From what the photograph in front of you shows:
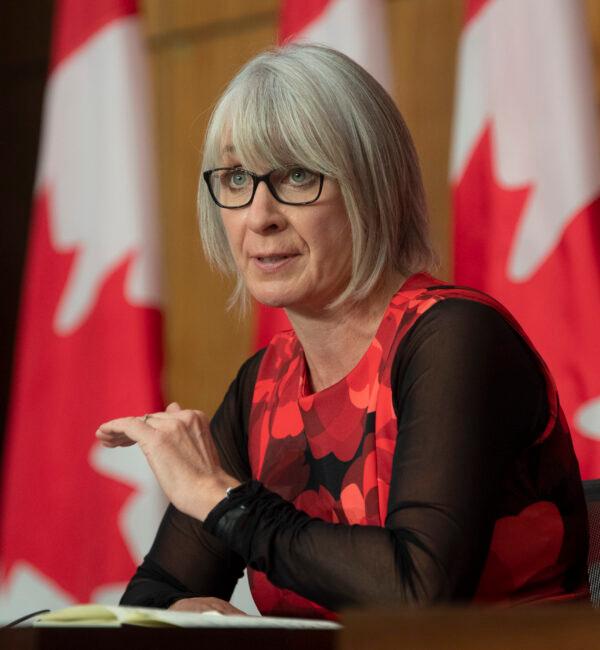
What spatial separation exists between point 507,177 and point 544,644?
170 centimetres

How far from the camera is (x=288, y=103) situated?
4.57 feet

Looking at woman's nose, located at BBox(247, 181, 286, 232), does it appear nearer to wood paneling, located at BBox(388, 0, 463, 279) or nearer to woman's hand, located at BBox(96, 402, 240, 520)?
woman's hand, located at BBox(96, 402, 240, 520)

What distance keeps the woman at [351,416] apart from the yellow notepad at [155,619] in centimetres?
34

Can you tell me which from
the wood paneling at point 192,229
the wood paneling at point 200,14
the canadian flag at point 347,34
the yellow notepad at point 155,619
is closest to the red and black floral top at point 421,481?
the yellow notepad at point 155,619

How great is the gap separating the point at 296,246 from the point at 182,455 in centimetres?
32

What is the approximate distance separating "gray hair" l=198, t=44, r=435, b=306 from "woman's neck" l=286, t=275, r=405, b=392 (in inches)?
1.1

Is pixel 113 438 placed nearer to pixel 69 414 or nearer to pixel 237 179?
pixel 237 179

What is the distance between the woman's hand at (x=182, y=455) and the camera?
A: 1.28 meters

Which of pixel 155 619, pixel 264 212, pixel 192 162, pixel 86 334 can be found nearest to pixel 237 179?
pixel 264 212

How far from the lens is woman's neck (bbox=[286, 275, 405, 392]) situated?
4.83 ft

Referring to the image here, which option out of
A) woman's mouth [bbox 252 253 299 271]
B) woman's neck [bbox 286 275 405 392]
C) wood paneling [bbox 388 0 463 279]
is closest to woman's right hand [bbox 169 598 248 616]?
woman's neck [bbox 286 275 405 392]


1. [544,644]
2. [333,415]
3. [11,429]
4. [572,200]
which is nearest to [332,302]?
[333,415]

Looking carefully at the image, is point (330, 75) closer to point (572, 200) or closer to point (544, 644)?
point (572, 200)

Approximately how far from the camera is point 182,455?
132 cm
